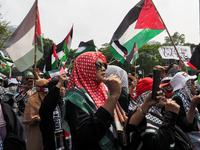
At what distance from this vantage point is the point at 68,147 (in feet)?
10.8

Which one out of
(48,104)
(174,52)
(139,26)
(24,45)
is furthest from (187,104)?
(174,52)

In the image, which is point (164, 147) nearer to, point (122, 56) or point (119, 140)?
point (119, 140)

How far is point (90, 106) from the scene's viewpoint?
189cm

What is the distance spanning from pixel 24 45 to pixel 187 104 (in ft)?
12.3

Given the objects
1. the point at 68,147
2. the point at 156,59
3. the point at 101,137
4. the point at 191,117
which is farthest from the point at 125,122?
the point at 156,59

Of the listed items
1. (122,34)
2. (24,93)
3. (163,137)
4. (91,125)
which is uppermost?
(122,34)

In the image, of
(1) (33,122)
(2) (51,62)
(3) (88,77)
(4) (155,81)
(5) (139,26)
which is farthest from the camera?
(2) (51,62)

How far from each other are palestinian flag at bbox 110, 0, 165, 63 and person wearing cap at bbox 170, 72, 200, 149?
5.68ft

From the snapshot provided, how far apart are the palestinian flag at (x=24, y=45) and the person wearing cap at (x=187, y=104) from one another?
3093 millimetres

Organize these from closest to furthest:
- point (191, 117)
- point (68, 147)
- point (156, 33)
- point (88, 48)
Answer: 1. point (191, 117)
2. point (68, 147)
3. point (156, 33)
4. point (88, 48)

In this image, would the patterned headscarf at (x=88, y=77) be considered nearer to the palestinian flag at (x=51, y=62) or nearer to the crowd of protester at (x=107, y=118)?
the crowd of protester at (x=107, y=118)

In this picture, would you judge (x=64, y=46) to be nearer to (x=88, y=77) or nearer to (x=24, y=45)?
(x=24, y=45)

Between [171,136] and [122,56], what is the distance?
11.1ft

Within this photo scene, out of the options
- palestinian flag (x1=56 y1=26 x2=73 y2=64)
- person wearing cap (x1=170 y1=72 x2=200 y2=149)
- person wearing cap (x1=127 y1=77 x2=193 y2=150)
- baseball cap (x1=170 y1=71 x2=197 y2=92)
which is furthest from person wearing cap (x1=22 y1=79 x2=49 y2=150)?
palestinian flag (x1=56 y1=26 x2=73 y2=64)
